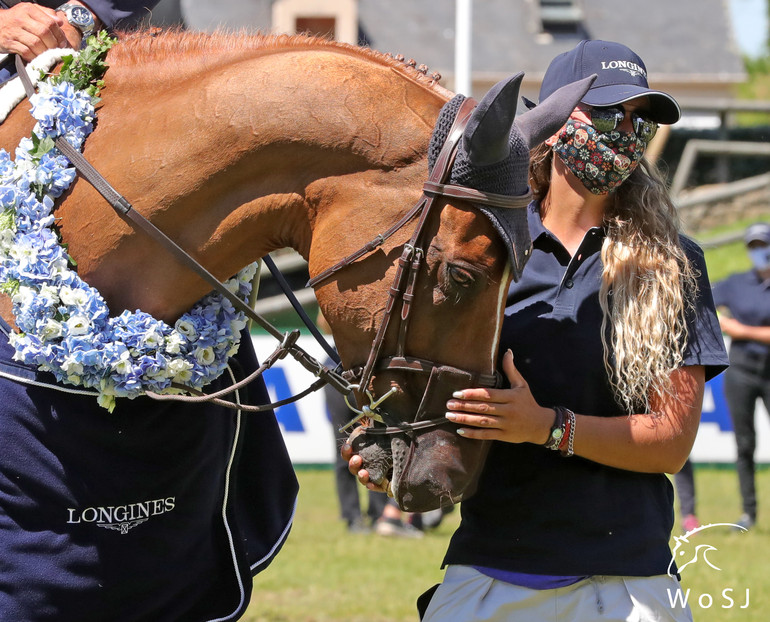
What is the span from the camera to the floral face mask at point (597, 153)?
303 centimetres

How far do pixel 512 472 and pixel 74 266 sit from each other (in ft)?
4.59

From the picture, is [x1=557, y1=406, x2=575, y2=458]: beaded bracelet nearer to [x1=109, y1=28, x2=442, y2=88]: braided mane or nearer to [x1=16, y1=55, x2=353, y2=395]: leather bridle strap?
[x1=16, y1=55, x2=353, y2=395]: leather bridle strap

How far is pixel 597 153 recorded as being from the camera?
3027 millimetres

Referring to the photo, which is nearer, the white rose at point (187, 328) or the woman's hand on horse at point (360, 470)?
the woman's hand on horse at point (360, 470)

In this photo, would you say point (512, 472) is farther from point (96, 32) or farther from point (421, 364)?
point (96, 32)

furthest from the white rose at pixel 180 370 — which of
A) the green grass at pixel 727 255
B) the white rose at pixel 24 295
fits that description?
the green grass at pixel 727 255

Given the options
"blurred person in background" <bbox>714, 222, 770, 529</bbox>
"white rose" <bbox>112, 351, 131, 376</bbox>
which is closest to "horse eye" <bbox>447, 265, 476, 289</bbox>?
"white rose" <bbox>112, 351, 131, 376</bbox>

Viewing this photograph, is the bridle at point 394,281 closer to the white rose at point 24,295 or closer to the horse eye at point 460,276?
the horse eye at point 460,276

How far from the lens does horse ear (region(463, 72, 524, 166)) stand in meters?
2.52

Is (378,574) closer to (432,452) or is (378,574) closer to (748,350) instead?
(748,350)

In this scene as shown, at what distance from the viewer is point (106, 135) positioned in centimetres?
298

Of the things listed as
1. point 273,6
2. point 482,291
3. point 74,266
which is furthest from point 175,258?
point 273,6

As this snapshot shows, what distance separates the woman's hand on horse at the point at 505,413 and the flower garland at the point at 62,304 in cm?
79

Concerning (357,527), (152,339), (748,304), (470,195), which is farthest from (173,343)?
(748,304)
